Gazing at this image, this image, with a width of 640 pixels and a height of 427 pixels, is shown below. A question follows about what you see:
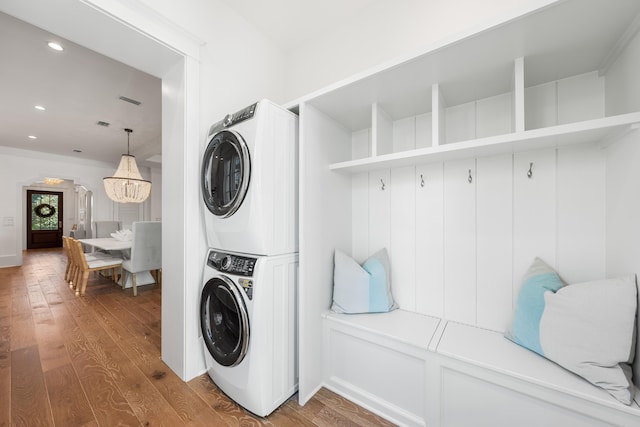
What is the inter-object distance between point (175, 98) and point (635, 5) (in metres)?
2.31

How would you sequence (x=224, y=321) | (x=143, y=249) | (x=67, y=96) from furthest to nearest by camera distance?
(x=143, y=249) → (x=67, y=96) → (x=224, y=321)

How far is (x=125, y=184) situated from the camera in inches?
162

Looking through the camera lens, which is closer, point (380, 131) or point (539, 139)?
point (539, 139)

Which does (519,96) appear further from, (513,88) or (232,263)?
(232,263)

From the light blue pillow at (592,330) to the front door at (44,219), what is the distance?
13849mm

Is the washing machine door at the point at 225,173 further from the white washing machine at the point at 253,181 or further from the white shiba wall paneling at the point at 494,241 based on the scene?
the white shiba wall paneling at the point at 494,241

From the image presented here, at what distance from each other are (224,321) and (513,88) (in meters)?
2.12

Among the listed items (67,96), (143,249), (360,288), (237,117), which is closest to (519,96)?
(360,288)

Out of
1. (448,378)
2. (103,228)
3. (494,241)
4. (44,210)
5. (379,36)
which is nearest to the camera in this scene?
(448,378)

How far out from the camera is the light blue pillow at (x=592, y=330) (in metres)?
0.92

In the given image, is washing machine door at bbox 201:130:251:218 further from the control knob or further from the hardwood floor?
the hardwood floor

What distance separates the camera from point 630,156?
987mm

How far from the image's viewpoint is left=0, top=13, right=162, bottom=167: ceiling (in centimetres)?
233

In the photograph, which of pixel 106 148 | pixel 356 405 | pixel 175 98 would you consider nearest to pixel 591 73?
pixel 356 405
